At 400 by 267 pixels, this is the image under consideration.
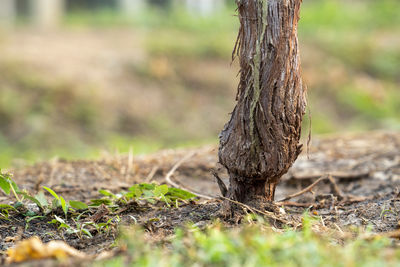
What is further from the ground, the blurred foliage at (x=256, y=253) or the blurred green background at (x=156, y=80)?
the blurred foliage at (x=256, y=253)

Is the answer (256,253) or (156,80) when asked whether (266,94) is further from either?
(156,80)

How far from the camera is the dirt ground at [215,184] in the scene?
206 centimetres

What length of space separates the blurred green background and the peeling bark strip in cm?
252

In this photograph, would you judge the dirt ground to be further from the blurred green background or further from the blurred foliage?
the blurred green background

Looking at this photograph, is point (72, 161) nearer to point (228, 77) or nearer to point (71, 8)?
point (228, 77)

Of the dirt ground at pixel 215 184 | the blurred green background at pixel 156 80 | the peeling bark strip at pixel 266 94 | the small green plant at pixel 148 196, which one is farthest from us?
the blurred green background at pixel 156 80

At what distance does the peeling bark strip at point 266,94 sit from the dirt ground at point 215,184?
19cm

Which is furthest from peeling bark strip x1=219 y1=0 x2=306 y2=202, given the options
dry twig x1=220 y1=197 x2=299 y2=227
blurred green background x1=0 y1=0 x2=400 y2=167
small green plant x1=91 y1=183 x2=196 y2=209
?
A: blurred green background x1=0 y1=0 x2=400 y2=167

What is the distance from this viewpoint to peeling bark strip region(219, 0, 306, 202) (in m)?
1.91

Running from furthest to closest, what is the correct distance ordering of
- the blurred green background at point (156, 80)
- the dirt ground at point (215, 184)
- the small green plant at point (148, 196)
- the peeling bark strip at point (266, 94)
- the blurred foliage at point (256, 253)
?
1. the blurred green background at point (156, 80)
2. the small green plant at point (148, 196)
3. the dirt ground at point (215, 184)
4. the peeling bark strip at point (266, 94)
5. the blurred foliage at point (256, 253)

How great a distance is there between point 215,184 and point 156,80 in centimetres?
495

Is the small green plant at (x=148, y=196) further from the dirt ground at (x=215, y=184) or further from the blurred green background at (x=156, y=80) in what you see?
the blurred green background at (x=156, y=80)

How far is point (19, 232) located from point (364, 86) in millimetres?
7577

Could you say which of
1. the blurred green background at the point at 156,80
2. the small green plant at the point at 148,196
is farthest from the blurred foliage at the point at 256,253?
the blurred green background at the point at 156,80
